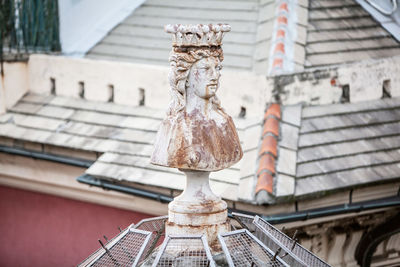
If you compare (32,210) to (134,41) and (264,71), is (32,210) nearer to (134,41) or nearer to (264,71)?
(134,41)

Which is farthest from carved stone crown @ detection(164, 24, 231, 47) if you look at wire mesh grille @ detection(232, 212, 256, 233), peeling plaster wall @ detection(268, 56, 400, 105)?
peeling plaster wall @ detection(268, 56, 400, 105)

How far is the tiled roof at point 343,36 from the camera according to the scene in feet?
30.0

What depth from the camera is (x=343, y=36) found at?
9562mm

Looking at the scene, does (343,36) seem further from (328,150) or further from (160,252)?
(160,252)

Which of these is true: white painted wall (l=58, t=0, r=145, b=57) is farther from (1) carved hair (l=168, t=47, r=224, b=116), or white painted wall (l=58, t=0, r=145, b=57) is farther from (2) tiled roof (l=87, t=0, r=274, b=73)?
(1) carved hair (l=168, t=47, r=224, b=116)

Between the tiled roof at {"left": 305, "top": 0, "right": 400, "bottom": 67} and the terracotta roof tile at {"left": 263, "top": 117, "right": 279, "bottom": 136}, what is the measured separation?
1.24 m

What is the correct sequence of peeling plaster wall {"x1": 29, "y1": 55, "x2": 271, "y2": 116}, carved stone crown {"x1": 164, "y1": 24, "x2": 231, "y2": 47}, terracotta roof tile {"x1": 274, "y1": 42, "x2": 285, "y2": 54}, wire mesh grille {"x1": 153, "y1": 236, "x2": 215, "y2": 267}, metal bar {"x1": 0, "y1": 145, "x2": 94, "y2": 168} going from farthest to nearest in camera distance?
1. metal bar {"x1": 0, "y1": 145, "x2": 94, "y2": 168}
2. terracotta roof tile {"x1": 274, "y1": 42, "x2": 285, "y2": 54}
3. peeling plaster wall {"x1": 29, "y1": 55, "x2": 271, "y2": 116}
4. carved stone crown {"x1": 164, "y1": 24, "x2": 231, "y2": 47}
5. wire mesh grille {"x1": 153, "y1": 236, "x2": 215, "y2": 267}

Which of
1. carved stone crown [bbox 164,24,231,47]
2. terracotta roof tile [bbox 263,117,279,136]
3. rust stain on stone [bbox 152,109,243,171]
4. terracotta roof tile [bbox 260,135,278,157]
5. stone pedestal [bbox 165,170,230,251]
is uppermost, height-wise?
carved stone crown [bbox 164,24,231,47]

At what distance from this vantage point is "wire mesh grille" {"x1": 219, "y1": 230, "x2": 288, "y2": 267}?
3.80 metres

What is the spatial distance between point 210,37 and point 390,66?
530 cm

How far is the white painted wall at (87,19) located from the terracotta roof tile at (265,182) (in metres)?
4.78

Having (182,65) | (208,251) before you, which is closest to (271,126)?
(182,65)

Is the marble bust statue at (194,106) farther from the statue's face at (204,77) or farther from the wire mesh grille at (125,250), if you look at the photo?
the wire mesh grille at (125,250)

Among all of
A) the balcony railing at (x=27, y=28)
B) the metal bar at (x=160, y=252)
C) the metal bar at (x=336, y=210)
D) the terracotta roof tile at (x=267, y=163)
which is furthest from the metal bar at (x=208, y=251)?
the balcony railing at (x=27, y=28)
